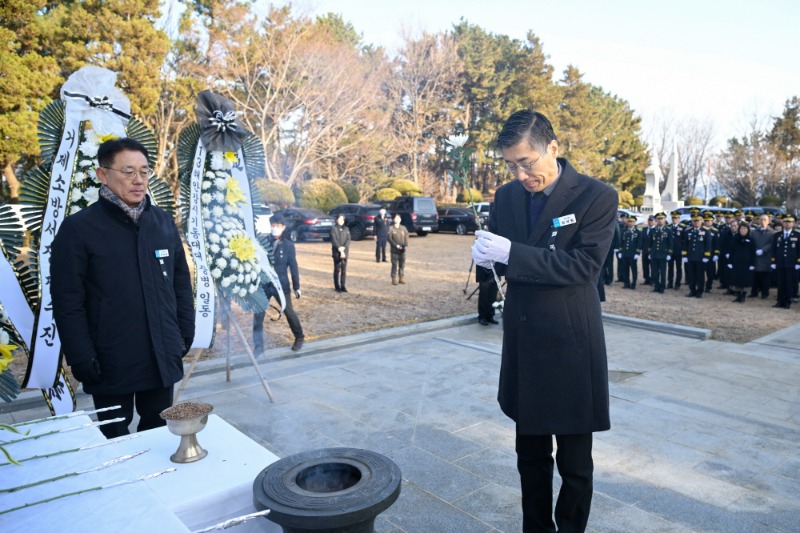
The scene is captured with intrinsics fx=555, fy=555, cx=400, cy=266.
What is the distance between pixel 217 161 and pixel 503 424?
142 inches

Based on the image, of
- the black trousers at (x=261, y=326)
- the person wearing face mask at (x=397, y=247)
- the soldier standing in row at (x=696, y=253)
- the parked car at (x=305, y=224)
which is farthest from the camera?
the parked car at (x=305, y=224)

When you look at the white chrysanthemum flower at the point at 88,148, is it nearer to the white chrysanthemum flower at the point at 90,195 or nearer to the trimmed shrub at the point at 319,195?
the white chrysanthemum flower at the point at 90,195

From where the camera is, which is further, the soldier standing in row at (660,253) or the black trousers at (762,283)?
the soldier standing in row at (660,253)

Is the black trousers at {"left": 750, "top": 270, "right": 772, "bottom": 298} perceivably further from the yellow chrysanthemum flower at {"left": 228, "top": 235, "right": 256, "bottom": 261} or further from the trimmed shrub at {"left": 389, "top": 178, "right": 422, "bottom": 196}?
the trimmed shrub at {"left": 389, "top": 178, "right": 422, "bottom": 196}

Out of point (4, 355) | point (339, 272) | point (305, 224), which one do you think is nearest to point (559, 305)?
point (4, 355)

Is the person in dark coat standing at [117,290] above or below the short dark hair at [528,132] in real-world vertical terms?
below

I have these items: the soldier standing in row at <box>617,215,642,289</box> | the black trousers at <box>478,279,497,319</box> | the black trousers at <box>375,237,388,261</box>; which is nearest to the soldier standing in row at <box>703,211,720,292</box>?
the soldier standing in row at <box>617,215,642,289</box>

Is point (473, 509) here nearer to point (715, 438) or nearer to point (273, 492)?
point (273, 492)

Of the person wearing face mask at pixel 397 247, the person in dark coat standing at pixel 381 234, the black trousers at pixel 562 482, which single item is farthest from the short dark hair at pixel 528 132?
the person in dark coat standing at pixel 381 234

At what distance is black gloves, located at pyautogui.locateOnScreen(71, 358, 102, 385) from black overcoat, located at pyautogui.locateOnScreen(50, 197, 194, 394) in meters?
0.03

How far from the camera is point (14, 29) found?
20.0m

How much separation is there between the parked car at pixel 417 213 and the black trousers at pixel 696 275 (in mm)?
14975

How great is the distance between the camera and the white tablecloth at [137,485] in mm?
1762

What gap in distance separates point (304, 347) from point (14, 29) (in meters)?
20.1
